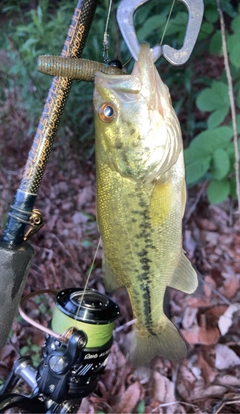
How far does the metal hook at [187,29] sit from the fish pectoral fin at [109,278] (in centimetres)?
57

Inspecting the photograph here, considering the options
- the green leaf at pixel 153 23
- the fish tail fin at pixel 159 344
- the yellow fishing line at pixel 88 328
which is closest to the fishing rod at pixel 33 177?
the yellow fishing line at pixel 88 328

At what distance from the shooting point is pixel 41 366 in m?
1.23

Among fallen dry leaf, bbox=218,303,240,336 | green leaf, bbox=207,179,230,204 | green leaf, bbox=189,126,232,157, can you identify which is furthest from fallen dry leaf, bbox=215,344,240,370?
green leaf, bbox=189,126,232,157

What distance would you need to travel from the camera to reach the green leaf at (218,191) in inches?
76.1

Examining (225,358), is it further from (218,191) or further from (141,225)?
(141,225)

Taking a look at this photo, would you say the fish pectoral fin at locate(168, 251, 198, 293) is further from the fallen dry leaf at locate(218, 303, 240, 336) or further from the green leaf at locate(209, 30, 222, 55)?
the green leaf at locate(209, 30, 222, 55)

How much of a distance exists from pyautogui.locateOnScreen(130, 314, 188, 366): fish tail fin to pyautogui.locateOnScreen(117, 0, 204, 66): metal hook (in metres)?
0.74

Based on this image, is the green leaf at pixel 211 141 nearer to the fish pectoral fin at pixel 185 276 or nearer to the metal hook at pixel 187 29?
the fish pectoral fin at pixel 185 276

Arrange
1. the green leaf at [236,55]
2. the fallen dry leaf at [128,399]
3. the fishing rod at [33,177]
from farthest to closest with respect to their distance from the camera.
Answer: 1. the fallen dry leaf at [128,399]
2. the green leaf at [236,55]
3. the fishing rod at [33,177]

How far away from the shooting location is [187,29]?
86 centimetres

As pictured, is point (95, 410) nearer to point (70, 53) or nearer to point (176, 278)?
point (176, 278)

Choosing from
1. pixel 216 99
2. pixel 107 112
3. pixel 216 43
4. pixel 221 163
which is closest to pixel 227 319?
pixel 221 163

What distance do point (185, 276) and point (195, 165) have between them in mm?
893

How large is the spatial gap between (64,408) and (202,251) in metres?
1.61
